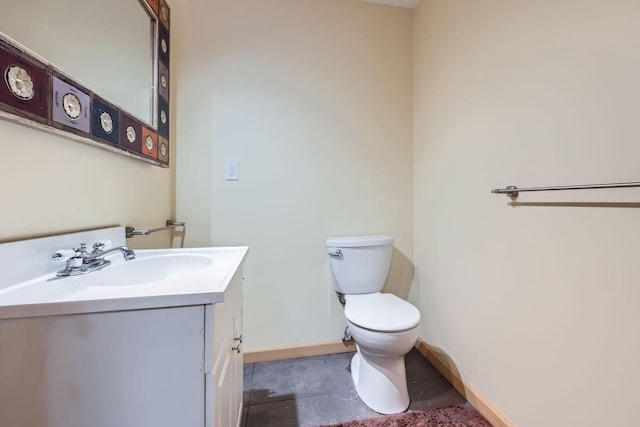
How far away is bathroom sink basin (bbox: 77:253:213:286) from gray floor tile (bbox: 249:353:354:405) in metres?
0.78

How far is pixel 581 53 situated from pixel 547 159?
32cm

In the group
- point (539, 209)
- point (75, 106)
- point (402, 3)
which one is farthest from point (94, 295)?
point (402, 3)

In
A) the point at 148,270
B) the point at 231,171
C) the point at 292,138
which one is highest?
the point at 292,138

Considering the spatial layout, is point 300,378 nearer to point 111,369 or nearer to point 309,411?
point 309,411

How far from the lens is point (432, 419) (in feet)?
3.64

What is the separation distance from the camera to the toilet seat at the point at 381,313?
Answer: 1100mm

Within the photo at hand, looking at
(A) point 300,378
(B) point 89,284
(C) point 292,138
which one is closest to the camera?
(B) point 89,284

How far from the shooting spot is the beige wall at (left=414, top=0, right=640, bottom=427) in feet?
2.29

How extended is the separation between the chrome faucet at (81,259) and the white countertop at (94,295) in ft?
0.11

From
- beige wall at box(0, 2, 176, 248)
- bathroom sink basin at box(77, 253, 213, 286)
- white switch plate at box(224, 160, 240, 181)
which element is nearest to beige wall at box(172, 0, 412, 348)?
white switch plate at box(224, 160, 240, 181)

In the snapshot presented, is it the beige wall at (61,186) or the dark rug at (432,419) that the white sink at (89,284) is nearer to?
the beige wall at (61,186)

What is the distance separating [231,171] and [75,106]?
2.42ft

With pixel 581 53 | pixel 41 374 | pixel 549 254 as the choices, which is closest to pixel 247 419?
pixel 41 374

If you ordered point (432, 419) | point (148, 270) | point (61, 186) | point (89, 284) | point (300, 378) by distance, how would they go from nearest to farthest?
point (89, 284)
point (61, 186)
point (148, 270)
point (432, 419)
point (300, 378)
